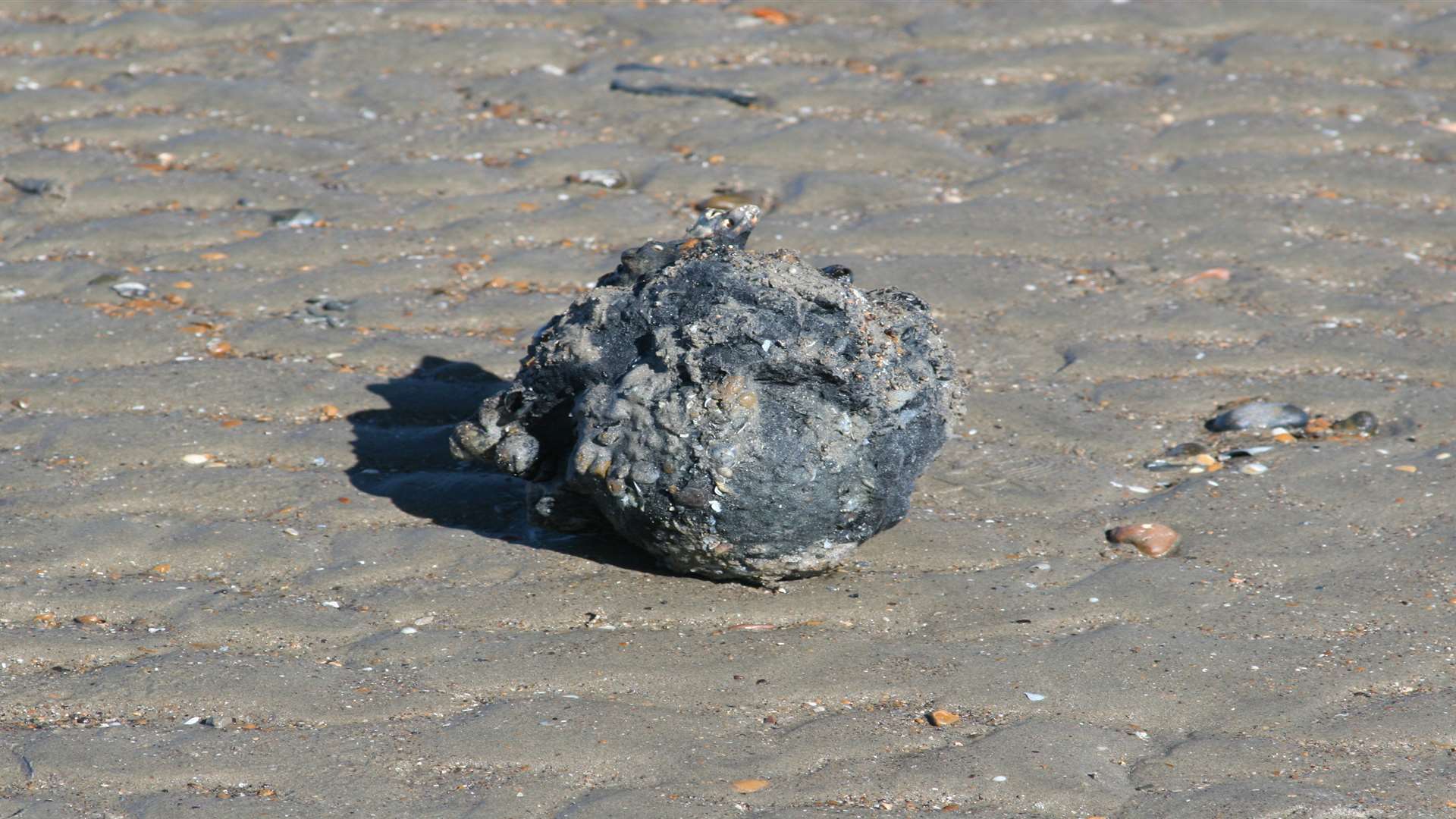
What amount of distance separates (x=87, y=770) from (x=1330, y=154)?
4504 mm

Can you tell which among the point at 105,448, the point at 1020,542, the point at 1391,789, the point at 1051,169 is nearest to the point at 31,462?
the point at 105,448

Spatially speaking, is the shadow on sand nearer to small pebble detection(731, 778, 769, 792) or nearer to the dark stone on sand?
small pebble detection(731, 778, 769, 792)

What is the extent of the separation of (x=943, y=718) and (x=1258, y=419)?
162 cm

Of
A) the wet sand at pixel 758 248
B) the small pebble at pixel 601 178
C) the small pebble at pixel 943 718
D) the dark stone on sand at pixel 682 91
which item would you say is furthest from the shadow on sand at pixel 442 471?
the dark stone on sand at pixel 682 91

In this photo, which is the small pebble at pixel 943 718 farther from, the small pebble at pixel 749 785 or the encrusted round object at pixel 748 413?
the encrusted round object at pixel 748 413

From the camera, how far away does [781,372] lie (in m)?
3.20

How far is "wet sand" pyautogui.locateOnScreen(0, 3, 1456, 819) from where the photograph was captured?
2.79 meters

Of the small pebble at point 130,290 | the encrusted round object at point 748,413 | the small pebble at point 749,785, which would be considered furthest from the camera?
the small pebble at point 130,290

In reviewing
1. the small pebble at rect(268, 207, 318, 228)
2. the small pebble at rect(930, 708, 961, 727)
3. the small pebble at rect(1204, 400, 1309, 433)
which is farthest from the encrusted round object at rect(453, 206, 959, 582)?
the small pebble at rect(268, 207, 318, 228)

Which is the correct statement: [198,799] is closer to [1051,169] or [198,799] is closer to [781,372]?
[781,372]

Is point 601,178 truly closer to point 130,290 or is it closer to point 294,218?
point 294,218

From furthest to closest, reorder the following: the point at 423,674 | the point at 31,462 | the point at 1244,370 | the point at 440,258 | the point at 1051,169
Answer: the point at 1051,169
the point at 440,258
the point at 1244,370
the point at 31,462
the point at 423,674

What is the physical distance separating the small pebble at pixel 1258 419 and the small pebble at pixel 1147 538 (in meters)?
0.58

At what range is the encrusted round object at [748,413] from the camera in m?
3.17
